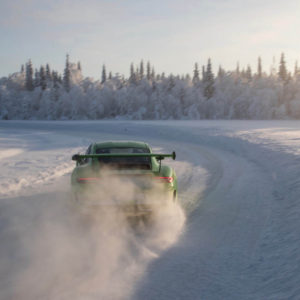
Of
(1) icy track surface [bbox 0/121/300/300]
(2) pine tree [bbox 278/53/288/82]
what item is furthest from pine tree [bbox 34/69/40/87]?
(1) icy track surface [bbox 0/121/300/300]

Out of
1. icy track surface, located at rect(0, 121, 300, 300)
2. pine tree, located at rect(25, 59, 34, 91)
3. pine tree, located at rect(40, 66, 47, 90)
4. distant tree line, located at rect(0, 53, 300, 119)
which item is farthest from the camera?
pine tree, located at rect(25, 59, 34, 91)

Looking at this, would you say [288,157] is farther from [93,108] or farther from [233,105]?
[93,108]

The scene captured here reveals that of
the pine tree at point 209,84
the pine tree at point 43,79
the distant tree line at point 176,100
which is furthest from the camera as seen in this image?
the pine tree at point 43,79

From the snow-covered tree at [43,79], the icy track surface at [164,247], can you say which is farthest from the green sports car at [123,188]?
the snow-covered tree at [43,79]

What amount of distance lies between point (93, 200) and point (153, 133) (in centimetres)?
2738

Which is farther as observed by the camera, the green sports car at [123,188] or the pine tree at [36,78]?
the pine tree at [36,78]

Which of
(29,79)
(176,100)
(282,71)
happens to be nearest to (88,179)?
(176,100)

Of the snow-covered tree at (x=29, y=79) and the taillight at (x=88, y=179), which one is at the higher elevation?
the snow-covered tree at (x=29, y=79)

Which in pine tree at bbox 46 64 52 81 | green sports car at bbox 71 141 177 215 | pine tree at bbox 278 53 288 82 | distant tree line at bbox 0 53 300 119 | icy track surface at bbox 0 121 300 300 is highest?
pine tree at bbox 46 64 52 81

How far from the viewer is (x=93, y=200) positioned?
5074 mm

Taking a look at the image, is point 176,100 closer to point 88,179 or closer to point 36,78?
point 36,78

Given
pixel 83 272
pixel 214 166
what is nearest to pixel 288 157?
pixel 214 166

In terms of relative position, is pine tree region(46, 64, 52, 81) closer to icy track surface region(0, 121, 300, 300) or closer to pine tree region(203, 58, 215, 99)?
pine tree region(203, 58, 215, 99)

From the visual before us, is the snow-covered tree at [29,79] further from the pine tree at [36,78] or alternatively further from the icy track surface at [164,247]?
the icy track surface at [164,247]
